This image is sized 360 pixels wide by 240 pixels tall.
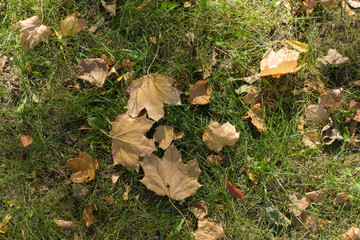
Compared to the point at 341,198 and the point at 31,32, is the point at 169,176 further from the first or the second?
the point at 31,32

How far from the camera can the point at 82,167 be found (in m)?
2.16

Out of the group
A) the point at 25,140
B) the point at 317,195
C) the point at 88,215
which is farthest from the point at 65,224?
the point at 317,195

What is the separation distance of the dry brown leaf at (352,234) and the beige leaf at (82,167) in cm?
183

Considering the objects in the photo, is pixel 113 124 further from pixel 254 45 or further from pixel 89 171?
pixel 254 45

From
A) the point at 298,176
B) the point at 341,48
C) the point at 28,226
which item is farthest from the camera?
the point at 341,48

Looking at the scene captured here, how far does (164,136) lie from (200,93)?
0.41 metres

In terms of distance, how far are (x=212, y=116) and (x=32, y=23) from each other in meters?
1.48

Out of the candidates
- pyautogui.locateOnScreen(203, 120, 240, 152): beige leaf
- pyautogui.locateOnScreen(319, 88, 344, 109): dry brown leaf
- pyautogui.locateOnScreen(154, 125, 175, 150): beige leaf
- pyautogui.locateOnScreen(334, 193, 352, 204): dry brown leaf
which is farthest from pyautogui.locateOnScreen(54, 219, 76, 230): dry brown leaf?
pyautogui.locateOnScreen(319, 88, 344, 109): dry brown leaf

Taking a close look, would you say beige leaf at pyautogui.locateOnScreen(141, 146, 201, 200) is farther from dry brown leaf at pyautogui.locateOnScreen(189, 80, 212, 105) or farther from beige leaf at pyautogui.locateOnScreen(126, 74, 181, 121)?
dry brown leaf at pyautogui.locateOnScreen(189, 80, 212, 105)

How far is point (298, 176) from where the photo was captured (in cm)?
227

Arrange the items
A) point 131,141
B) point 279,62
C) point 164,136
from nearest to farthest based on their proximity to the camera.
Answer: point 131,141 < point 164,136 < point 279,62

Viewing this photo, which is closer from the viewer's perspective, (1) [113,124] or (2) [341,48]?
(1) [113,124]

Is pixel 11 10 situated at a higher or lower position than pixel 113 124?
higher

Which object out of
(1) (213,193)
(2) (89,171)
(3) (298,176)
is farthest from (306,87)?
(2) (89,171)
